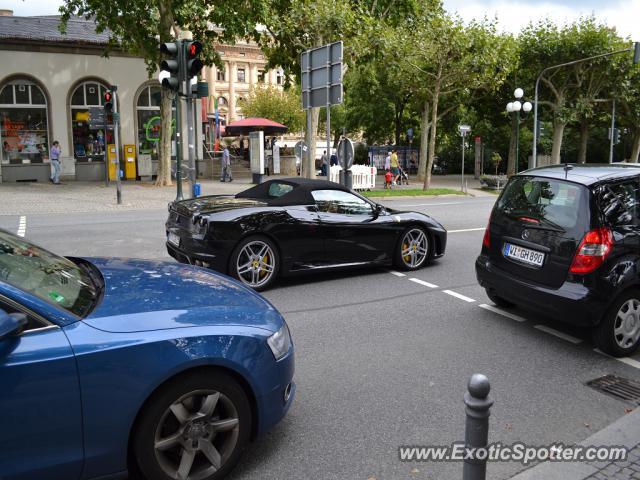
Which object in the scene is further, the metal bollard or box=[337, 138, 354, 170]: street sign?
box=[337, 138, 354, 170]: street sign

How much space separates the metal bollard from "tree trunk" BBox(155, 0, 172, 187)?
899 inches

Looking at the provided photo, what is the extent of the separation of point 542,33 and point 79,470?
35951mm

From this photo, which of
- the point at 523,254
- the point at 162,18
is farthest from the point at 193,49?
the point at 162,18

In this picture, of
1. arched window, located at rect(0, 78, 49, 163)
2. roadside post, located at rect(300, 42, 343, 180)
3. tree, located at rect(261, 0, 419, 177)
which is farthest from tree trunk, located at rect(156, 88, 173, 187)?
roadside post, located at rect(300, 42, 343, 180)

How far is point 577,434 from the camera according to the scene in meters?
3.79

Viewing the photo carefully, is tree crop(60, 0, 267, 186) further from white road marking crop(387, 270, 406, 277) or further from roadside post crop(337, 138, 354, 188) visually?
white road marking crop(387, 270, 406, 277)

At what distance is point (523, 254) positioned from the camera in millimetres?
5699

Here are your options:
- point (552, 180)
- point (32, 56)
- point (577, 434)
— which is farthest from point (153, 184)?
point (577, 434)

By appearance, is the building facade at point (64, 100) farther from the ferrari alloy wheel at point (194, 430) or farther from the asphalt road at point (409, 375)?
the ferrari alloy wheel at point (194, 430)

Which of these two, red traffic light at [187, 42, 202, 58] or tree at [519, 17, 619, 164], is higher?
tree at [519, 17, 619, 164]

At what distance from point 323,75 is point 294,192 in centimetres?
639

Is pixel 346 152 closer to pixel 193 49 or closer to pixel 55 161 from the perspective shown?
pixel 193 49

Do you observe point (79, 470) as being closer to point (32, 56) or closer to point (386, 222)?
point (386, 222)

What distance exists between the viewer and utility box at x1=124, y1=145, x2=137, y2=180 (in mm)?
28141
